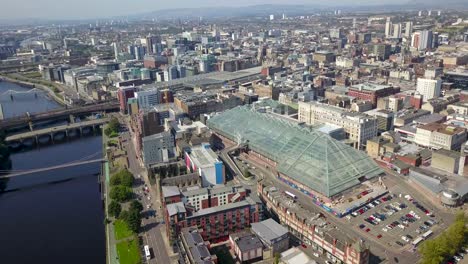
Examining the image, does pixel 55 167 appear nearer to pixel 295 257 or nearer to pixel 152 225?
pixel 152 225

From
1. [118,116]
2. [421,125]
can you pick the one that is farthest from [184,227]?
[118,116]

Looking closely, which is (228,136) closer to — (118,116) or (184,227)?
(184,227)

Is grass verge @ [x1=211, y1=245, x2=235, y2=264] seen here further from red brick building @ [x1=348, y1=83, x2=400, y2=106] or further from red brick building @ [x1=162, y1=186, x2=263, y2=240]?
red brick building @ [x1=348, y1=83, x2=400, y2=106]

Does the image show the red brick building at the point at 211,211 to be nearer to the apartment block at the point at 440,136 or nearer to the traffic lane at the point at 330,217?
the traffic lane at the point at 330,217

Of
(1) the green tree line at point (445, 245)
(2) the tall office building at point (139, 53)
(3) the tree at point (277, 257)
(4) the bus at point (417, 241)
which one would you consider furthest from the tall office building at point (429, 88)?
(2) the tall office building at point (139, 53)

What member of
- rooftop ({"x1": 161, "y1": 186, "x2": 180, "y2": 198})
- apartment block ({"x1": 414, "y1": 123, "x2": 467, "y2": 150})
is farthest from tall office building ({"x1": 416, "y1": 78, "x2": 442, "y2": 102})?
rooftop ({"x1": 161, "y1": 186, "x2": 180, "y2": 198})

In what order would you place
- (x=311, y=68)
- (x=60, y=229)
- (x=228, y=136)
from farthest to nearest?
(x=311, y=68) < (x=228, y=136) < (x=60, y=229)
